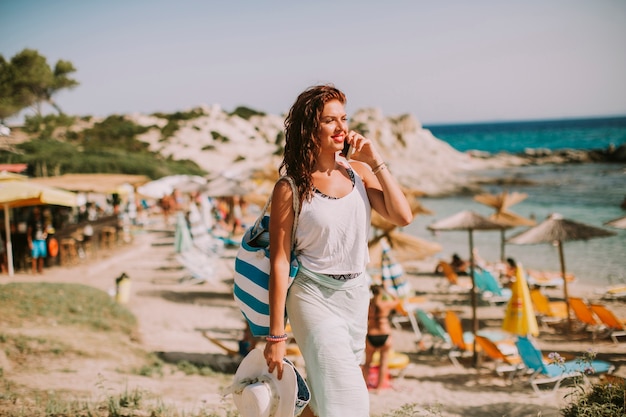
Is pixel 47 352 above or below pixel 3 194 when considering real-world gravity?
below

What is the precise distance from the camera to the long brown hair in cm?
201

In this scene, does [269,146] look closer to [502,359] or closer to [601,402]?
[502,359]

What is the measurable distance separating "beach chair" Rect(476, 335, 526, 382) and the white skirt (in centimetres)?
545

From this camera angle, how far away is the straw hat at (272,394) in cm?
199

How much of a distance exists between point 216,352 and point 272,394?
5.75 meters

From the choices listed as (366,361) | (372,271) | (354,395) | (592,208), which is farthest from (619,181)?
(354,395)

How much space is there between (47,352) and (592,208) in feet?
104

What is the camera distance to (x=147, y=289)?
11.8 metres

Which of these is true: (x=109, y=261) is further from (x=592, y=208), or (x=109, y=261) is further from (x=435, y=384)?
(x=592, y=208)

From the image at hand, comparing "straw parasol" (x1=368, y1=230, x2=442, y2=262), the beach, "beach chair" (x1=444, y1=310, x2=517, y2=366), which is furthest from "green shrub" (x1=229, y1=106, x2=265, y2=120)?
"beach chair" (x1=444, y1=310, x2=517, y2=366)

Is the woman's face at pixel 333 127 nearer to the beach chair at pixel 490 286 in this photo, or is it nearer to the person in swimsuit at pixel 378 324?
the person in swimsuit at pixel 378 324

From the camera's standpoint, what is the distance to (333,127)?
2.04 meters

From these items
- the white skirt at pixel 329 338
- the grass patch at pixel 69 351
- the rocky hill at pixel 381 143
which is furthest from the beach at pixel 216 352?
the rocky hill at pixel 381 143

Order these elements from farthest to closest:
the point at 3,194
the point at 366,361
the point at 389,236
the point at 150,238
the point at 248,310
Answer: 1. the point at 150,238
2. the point at 3,194
3. the point at 389,236
4. the point at 366,361
5. the point at 248,310
